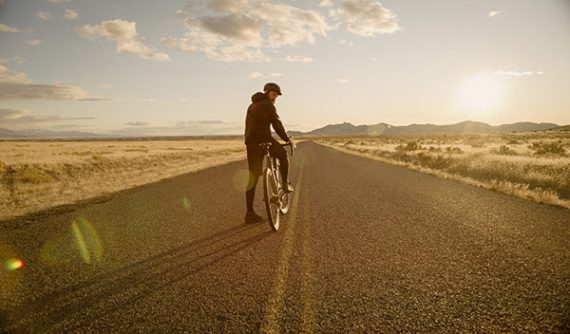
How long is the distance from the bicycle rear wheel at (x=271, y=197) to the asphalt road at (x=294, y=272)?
1.06ft

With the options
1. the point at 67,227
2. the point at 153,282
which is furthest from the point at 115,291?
the point at 67,227

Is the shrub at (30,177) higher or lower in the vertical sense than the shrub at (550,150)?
lower

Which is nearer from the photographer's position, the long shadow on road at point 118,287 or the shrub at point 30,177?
the long shadow on road at point 118,287

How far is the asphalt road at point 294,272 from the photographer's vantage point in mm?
3094

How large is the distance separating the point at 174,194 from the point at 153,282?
7.45 metres

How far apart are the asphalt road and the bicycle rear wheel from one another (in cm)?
32

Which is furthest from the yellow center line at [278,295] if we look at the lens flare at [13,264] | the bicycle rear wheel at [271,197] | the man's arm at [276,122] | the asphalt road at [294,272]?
the lens flare at [13,264]

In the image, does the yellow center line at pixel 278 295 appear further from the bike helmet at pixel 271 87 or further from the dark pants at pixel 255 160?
the bike helmet at pixel 271 87

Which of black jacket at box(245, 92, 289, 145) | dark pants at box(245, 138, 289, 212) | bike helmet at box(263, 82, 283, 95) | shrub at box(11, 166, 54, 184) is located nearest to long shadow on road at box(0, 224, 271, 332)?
dark pants at box(245, 138, 289, 212)

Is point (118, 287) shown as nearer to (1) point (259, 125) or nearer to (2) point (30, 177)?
(1) point (259, 125)

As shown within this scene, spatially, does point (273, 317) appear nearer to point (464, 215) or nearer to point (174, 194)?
point (464, 215)

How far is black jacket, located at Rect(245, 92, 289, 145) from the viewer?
6.32m

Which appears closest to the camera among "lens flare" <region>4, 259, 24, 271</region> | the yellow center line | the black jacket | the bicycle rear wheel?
the yellow center line

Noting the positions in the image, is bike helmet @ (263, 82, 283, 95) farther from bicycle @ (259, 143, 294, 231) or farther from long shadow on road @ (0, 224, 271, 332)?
long shadow on road @ (0, 224, 271, 332)
